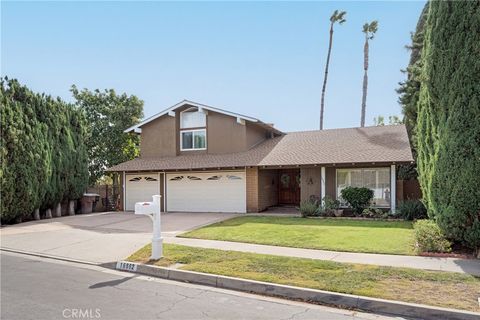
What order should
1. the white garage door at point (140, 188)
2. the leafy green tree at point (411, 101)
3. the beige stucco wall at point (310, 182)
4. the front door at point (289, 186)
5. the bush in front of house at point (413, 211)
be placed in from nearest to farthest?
the bush in front of house at point (413, 211), the beige stucco wall at point (310, 182), the leafy green tree at point (411, 101), the white garage door at point (140, 188), the front door at point (289, 186)

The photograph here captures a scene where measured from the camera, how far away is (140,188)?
21.7 m

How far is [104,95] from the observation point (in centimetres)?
2817

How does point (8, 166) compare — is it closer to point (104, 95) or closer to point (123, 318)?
point (104, 95)

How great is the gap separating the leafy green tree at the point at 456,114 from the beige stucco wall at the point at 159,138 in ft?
50.3

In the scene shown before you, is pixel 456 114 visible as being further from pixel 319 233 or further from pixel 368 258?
pixel 319 233

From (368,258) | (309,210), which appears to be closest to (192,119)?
(309,210)

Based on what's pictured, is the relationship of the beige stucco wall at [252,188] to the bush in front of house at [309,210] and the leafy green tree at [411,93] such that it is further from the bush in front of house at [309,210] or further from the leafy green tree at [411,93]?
the leafy green tree at [411,93]

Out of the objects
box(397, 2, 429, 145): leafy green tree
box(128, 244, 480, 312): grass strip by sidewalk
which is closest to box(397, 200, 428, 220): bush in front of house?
box(397, 2, 429, 145): leafy green tree

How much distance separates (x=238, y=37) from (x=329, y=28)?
947 inches

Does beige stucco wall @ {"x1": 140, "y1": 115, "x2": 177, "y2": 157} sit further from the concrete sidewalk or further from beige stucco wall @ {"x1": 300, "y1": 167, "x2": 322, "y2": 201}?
the concrete sidewalk

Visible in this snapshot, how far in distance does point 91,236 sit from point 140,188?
9134 mm

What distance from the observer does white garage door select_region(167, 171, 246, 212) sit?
1923cm

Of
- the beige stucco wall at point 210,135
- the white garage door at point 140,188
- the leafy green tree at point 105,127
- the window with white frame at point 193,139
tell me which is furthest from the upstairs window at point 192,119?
the leafy green tree at point 105,127

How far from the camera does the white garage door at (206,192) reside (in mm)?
19234
